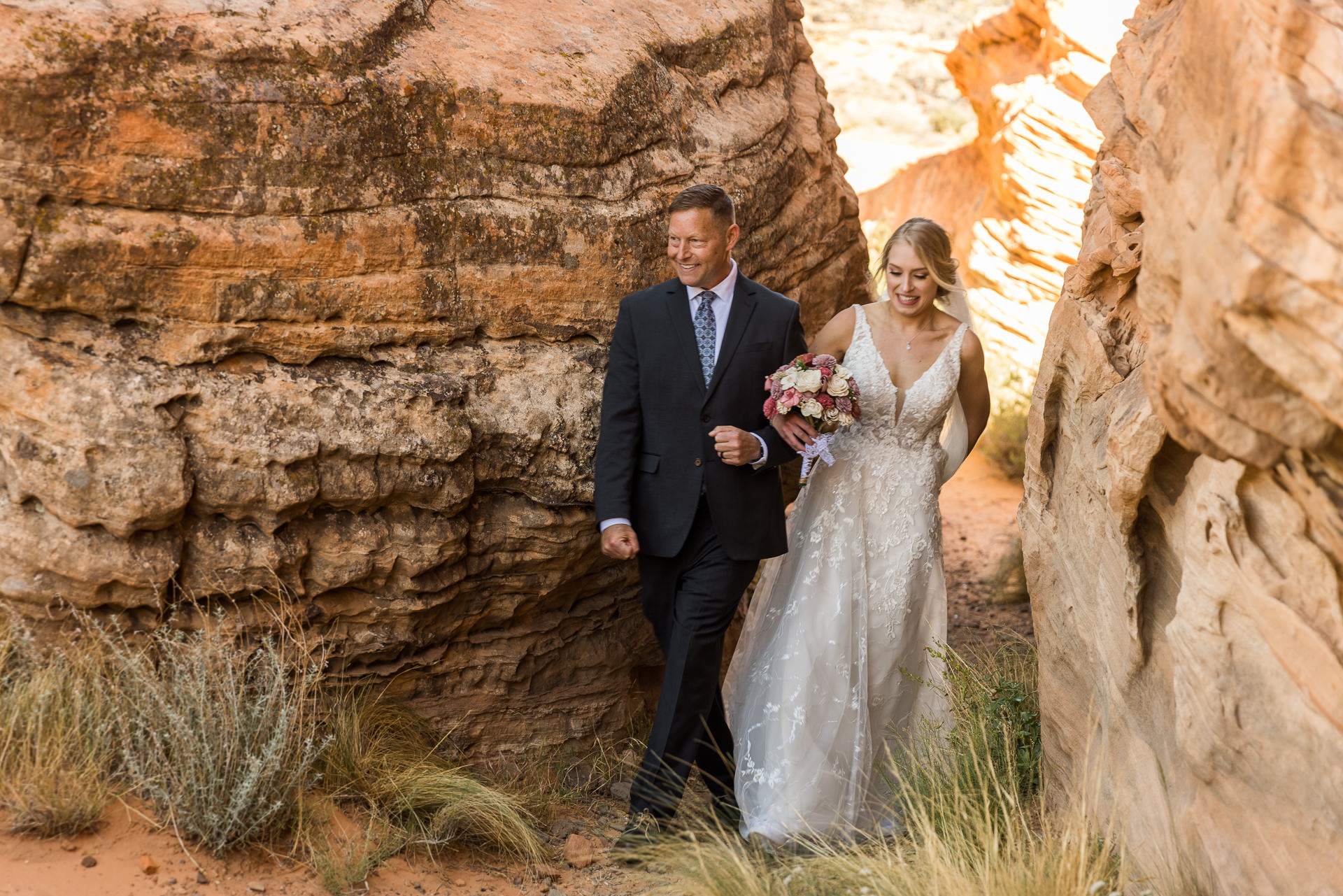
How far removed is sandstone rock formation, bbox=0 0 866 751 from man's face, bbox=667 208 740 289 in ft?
1.89

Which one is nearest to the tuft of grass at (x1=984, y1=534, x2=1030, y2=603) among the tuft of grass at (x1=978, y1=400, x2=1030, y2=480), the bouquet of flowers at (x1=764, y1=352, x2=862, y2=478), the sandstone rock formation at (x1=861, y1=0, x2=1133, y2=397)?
the tuft of grass at (x1=978, y1=400, x2=1030, y2=480)

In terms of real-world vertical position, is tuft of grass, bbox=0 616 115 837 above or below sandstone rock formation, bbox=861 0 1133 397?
below

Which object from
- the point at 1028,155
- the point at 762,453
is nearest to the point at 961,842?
the point at 762,453

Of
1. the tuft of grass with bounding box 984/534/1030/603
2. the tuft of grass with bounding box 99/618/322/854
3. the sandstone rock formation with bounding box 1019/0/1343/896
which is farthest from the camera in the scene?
the tuft of grass with bounding box 984/534/1030/603

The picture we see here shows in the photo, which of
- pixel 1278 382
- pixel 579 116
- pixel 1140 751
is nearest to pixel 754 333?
pixel 579 116

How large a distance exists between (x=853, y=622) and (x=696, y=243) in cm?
177

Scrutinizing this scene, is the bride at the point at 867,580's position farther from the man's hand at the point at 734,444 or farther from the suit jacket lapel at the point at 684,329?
the suit jacket lapel at the point at 684,329

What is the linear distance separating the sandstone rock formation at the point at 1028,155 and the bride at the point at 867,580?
803 centimetres

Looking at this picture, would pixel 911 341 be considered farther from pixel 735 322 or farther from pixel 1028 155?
pixel 1028 155

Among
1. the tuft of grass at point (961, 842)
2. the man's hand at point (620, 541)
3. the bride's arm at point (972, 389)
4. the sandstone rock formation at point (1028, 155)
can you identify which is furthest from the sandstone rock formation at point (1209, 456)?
the sandstone rock formation at point (1028, 155)

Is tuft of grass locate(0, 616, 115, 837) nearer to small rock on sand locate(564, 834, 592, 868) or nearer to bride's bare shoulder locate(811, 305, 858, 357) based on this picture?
small rock on sand locate(564, 834, 592, 868)

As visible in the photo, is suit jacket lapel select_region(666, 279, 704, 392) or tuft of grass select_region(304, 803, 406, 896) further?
suit jacket lapel select_region(666, 279, 704, 392)

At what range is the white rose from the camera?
14.0 feet

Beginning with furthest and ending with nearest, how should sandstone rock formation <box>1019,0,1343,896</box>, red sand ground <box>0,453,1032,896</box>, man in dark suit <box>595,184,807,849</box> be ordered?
1. man in dark suit <box>595,184,807,849</box>
2. red sand ground <box>0,453,1032,896</box>
3. sandstone rock formation <box>1019,0,1343,896</box>
